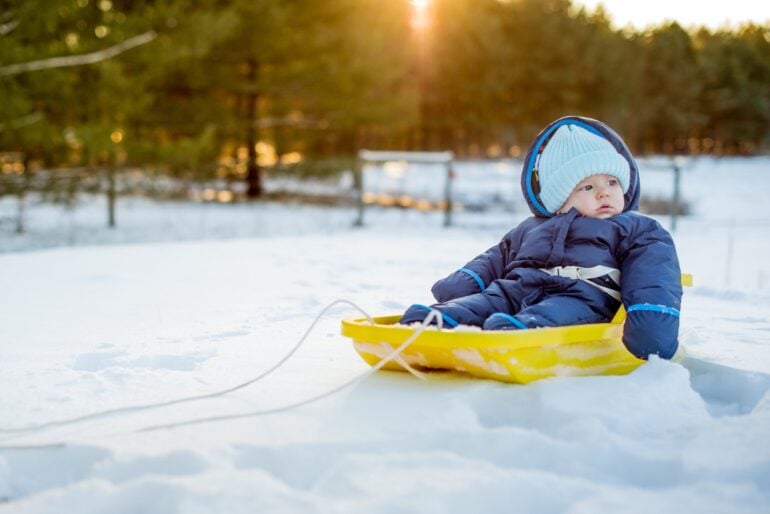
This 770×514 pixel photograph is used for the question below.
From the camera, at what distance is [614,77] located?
144 feet

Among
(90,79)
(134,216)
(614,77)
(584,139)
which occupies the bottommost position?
(134,216)

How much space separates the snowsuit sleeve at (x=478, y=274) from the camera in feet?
10.5

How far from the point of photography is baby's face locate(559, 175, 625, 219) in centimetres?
310

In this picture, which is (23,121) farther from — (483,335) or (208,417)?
(483,335)

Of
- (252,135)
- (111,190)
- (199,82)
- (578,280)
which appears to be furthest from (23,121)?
(578,280)

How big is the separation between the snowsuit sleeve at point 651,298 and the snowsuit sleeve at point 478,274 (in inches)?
22.0

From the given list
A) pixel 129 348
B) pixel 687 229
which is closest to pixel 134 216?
pixel 687 229

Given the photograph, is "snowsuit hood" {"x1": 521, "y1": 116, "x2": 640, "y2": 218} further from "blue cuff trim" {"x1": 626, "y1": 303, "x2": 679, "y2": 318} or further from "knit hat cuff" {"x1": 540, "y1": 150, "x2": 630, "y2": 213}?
"blue cuff trim" {"x1": 626, "y1": 303, "x2": 679, "y2": 318}

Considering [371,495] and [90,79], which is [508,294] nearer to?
[371,495]

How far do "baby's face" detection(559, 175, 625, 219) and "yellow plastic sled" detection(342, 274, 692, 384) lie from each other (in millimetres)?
491

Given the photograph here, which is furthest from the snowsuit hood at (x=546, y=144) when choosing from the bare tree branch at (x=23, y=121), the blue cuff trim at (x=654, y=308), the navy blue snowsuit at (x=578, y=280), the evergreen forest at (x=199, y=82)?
the bare tree branch at (x=23, y=121)

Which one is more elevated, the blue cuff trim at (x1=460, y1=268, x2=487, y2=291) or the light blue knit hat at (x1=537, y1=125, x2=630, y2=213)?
the light blue knit hat at (x1=537, y1=125, x2=630, y2=213)

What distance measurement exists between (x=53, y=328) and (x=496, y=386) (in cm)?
223

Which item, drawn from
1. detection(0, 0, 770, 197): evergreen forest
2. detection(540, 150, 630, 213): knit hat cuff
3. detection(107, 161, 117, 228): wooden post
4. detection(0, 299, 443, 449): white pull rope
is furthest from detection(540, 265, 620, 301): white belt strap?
detection(107, 161, 117, 228): wooden post
